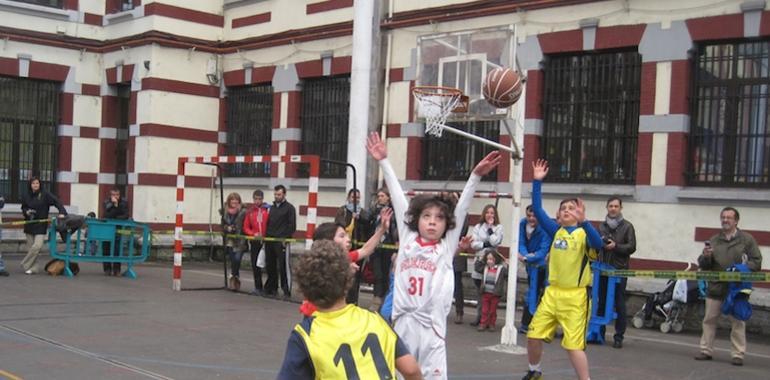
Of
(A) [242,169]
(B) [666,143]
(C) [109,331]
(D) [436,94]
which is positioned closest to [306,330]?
(C) [109,331]

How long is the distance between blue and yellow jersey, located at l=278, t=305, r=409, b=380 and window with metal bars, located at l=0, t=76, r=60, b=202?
20221 millimetres

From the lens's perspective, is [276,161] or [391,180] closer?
[391,180]

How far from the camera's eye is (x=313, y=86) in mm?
21125

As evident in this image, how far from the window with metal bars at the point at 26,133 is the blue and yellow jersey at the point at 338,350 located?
2022 centimetres

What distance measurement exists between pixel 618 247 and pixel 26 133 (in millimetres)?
16073

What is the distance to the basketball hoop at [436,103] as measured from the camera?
40.0 ft

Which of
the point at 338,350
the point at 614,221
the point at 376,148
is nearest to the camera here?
the point at 338,350

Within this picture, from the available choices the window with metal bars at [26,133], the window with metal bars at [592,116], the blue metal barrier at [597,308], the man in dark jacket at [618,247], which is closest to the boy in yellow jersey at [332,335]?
the blue metal barrier at [597,308]

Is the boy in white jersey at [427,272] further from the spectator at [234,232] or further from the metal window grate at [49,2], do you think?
the metal window grate at [49,2]

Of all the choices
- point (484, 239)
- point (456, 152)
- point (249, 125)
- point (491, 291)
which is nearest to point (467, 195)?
point (491, 291)

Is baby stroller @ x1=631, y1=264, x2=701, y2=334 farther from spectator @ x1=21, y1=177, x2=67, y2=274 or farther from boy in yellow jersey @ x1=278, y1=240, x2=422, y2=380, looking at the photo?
spectator @ x1=21, y1=177, x2=67, y2=274

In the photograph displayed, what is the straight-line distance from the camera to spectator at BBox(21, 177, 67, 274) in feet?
56.0

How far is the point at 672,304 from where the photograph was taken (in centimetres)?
1348

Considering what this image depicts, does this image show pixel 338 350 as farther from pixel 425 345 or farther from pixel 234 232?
pixel 234 232
